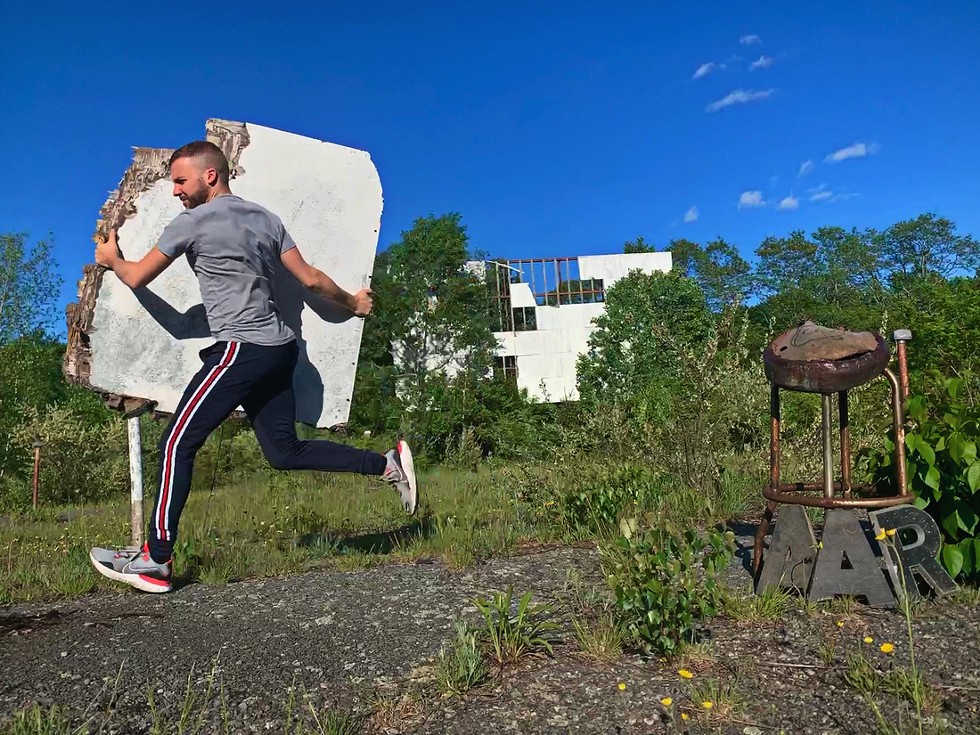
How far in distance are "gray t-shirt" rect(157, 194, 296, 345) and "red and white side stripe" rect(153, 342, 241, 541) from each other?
22cm

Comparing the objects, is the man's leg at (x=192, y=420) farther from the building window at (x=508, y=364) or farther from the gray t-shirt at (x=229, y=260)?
the building window at (x=508, y=364)

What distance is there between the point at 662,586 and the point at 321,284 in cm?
236

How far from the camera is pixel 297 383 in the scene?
14.4 ft

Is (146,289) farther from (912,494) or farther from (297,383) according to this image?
(912,494)

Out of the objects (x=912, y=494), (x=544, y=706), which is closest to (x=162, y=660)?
(x=544, y=706)

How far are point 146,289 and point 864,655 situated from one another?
3.73 meters

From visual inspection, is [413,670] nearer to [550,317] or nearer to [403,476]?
[403,476]

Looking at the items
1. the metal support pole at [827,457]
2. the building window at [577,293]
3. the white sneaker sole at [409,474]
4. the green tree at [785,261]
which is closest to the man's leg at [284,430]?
the white sneaker sole at [409,474]

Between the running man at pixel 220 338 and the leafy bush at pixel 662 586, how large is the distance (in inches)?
71.2

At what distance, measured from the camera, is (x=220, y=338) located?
3.55 metres

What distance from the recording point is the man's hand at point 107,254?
3.65m

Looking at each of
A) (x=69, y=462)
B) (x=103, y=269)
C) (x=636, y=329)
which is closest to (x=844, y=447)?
(x=103, y=269)

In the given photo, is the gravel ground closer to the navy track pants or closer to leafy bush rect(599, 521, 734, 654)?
leafy bush rect(599, 521, 734, 654)

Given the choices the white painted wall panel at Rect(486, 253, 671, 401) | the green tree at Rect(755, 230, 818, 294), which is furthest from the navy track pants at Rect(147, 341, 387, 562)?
the green tree at Rect(755, 230, 818, 294)
